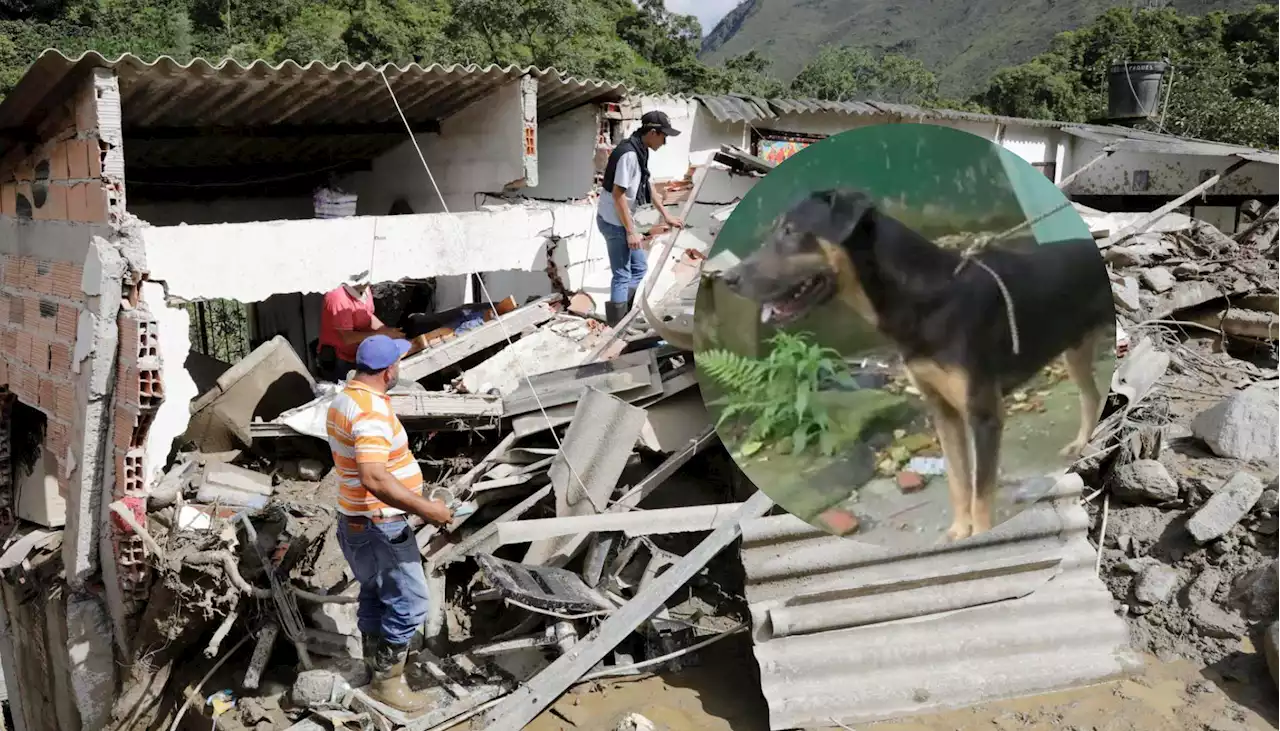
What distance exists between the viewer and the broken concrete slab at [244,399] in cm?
627

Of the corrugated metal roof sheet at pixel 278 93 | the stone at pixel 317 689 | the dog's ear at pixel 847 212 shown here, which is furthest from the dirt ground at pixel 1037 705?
the corrugated metal roof sheet at pixel 278 93

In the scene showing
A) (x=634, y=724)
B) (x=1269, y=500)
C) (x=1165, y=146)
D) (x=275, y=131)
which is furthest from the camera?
(x=1165, y=146)

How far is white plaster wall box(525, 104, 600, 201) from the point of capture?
9.02m

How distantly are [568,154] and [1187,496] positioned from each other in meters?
6.17

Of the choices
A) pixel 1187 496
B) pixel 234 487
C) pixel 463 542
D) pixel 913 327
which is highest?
pixel 913 327

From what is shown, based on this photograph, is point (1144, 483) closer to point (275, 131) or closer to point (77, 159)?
point (77, 159)

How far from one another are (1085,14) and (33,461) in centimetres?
7375

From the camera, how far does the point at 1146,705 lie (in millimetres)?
4133

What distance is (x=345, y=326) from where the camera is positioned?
6.87 m

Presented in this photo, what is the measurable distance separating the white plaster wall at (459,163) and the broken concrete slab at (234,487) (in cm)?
347

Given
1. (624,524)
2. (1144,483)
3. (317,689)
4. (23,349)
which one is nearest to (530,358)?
(624,524)

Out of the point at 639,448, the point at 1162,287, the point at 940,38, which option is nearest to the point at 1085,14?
the point at 940,38

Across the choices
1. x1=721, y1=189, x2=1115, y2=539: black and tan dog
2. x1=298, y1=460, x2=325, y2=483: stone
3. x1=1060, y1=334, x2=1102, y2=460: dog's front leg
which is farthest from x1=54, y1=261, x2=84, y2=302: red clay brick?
x1=1060, y1=334, x2=1102, y2=460: dog's front leg

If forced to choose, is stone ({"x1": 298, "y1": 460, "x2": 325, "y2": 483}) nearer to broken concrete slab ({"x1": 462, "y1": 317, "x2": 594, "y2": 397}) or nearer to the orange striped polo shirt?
broken concrete slab ({"x1": 462, "y1": 317, "x2": 594, "y2": 397})
